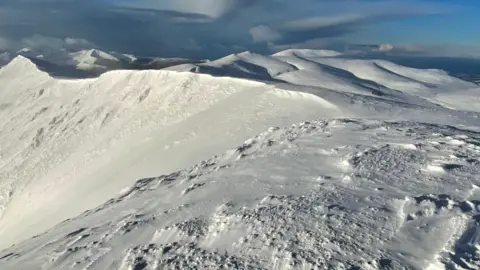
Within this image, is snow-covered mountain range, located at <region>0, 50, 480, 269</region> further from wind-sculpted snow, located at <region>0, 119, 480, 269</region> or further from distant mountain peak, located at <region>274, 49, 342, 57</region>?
distant mountain peak, located at <region>274, 49, 342, 57</region>

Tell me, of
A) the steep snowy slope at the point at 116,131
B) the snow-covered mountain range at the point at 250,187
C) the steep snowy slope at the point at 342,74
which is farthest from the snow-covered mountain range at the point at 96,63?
the snow-covered mountain range at the point at 250,187

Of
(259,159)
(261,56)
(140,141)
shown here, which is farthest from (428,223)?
(261,56)

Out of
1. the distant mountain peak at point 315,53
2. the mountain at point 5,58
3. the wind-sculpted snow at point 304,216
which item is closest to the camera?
the wind-sculpted snow at point 304,216

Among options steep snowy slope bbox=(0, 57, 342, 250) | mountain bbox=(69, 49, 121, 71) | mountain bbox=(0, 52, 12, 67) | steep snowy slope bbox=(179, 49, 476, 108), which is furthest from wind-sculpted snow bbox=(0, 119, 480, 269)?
mountain bbox=(0, 52, 12, 67)

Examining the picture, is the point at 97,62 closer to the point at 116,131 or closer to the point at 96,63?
the point at 96,63

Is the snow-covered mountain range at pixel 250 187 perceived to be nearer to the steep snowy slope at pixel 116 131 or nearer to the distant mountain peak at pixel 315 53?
the steep snowy slope at pixel 116 131

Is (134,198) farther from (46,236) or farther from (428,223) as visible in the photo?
(428,223)

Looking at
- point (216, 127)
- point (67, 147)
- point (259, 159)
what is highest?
point (259, 159)
